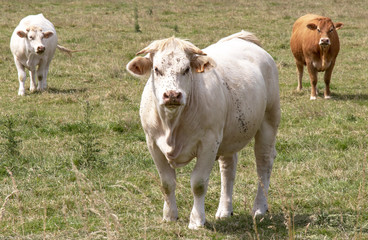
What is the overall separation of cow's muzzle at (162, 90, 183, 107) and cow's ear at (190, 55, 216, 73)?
481 mm

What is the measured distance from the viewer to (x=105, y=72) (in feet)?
41.7

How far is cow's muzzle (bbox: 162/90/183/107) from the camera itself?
Answer: 4.04 meters

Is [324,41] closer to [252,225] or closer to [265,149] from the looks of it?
[265,149]

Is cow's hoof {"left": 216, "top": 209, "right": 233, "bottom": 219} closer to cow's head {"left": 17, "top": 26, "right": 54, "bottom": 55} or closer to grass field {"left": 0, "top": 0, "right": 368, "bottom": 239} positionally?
grass field {"left": 0, "top": 0, "right": 368, "bottom": 239}

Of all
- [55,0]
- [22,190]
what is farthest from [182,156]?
[55,0]

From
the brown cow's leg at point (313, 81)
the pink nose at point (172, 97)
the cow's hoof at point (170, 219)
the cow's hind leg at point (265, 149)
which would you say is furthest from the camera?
the brown cow's leg at point (313, 81)

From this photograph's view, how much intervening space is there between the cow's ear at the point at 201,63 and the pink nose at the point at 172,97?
481 mm

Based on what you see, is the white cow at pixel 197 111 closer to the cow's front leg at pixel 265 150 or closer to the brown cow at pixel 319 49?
the cow's front leg at pixel 265 150

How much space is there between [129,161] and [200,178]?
2.33m

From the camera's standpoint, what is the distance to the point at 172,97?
4039 mm

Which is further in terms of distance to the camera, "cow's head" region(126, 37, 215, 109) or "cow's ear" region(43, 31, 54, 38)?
"cow's ear" region(43, 31, 54, 38)

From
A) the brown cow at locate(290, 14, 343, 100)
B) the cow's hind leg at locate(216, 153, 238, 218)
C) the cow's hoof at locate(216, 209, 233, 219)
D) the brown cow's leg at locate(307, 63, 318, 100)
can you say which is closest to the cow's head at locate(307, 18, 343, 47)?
the brown cow at locate(290, 14, 343, 100)

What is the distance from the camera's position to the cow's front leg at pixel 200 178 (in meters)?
4.52

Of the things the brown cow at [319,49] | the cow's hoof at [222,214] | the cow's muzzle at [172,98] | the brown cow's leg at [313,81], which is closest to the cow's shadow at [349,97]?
the brown cow at [319,49]
